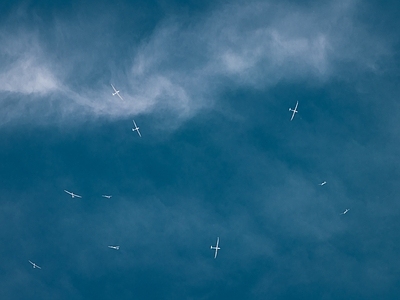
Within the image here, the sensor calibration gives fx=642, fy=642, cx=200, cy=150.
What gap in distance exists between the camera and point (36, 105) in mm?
107312

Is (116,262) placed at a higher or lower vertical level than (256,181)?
lower

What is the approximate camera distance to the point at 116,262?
108m

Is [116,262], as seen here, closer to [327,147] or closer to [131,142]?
[131,142]

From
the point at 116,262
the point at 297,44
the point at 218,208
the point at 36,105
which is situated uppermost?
the point at 297,44

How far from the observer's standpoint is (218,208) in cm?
10700

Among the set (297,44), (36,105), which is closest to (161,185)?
(36,105)

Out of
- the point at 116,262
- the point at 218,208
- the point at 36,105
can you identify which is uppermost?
the point at 36,105

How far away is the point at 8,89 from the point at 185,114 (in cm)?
3020

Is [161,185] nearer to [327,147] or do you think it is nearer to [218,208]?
[218,208]

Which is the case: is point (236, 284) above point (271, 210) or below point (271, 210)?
below

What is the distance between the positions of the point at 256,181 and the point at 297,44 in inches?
943

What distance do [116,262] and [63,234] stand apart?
400 inches

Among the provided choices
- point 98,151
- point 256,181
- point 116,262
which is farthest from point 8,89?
point 256,181

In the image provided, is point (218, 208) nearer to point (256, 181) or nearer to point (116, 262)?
point (256, 181)
